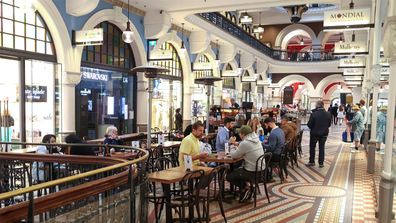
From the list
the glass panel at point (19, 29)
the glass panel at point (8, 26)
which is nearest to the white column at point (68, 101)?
the glass panel at point (19, 29)

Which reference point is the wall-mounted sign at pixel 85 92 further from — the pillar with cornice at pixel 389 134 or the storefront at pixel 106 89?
the pillar with cornice at pixel 389 134

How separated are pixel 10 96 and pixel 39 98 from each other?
69 cm

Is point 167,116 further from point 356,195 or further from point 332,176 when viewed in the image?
point 356,195

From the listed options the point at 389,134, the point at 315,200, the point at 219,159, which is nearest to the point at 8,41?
the point at 219,159

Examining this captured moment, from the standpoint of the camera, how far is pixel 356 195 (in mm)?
6855

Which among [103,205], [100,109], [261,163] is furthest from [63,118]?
[103,205]

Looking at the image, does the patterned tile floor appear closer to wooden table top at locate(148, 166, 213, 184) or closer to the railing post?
wooden table top at locate(148, 166, 213, 184)

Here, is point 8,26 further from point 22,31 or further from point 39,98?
point 39,98

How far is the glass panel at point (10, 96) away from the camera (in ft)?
24.6

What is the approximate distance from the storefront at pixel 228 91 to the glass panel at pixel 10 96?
11716mm

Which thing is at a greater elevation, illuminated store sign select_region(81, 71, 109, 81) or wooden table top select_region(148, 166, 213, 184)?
illuminated store sign select_region(81, 71, 109, 81)

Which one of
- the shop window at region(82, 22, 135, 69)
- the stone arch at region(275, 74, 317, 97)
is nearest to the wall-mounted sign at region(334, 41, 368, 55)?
the shop window at region(82, 22, 135, 69)

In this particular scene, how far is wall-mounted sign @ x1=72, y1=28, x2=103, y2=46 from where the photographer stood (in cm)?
835

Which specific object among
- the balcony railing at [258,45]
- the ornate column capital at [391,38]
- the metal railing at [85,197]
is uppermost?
the balcony railing at [258,45]
